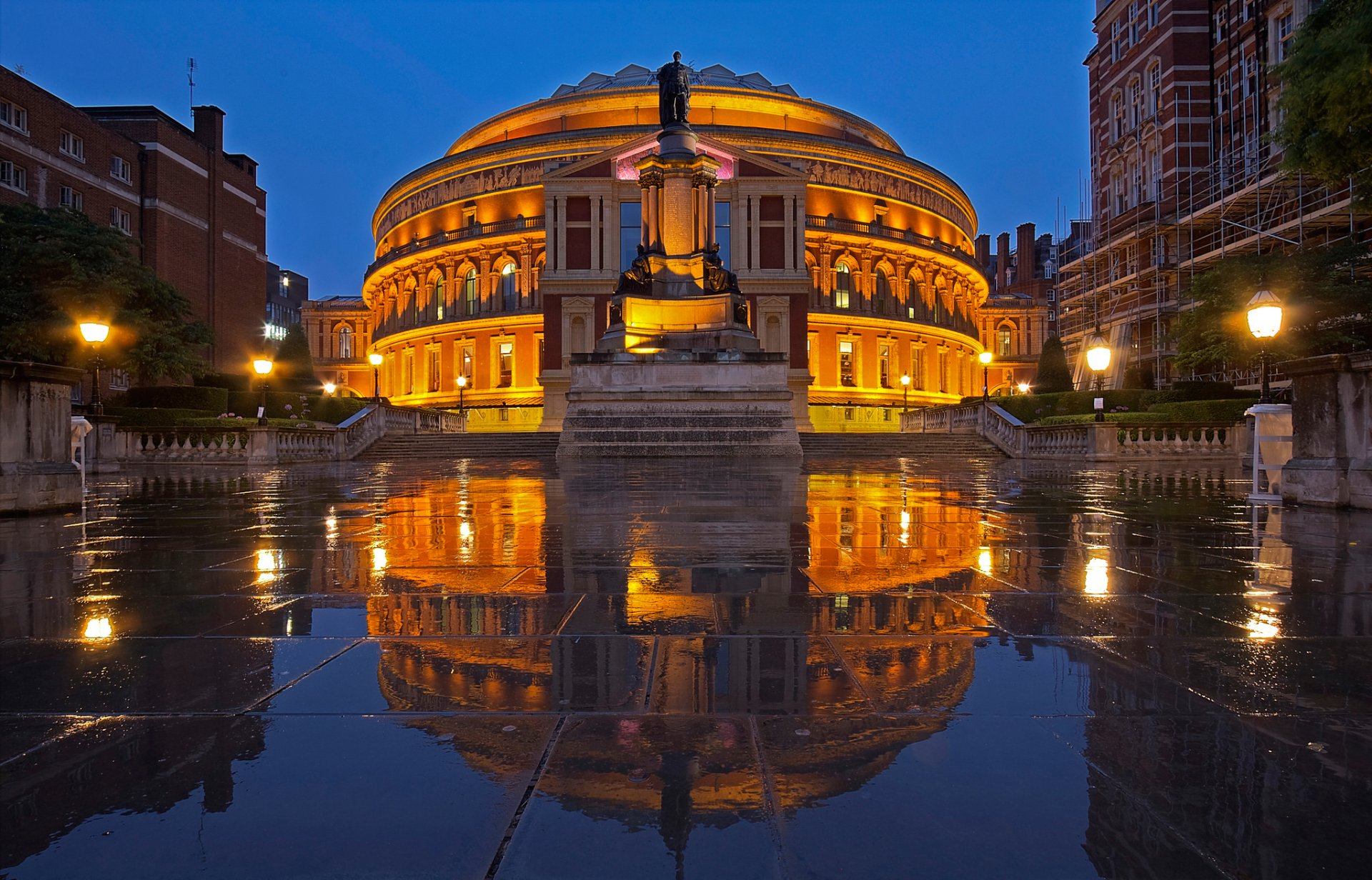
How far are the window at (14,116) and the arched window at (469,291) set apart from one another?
3032 centimetres

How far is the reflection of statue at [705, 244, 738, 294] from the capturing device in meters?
33.7

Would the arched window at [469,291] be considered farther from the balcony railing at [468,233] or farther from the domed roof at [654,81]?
the domed roof at [654,81]

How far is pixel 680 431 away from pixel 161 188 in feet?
156

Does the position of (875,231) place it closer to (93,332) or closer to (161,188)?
(161,188)

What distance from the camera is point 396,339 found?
73.6 meters

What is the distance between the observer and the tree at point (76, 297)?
33344 mm

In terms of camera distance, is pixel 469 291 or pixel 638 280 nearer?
pixel 638 280

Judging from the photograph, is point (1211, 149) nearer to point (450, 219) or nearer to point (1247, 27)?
point (1247, 27)

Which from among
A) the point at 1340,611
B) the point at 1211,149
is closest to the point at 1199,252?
the point at 1211,149

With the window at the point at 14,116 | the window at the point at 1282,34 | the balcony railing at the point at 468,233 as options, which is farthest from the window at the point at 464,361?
the window at the point at 1282,34

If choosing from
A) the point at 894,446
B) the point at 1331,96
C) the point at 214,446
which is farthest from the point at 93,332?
the point at 1331,96

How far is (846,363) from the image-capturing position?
66500 mm

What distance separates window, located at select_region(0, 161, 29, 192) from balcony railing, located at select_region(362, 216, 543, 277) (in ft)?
93.3

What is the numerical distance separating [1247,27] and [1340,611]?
52.5 metres
